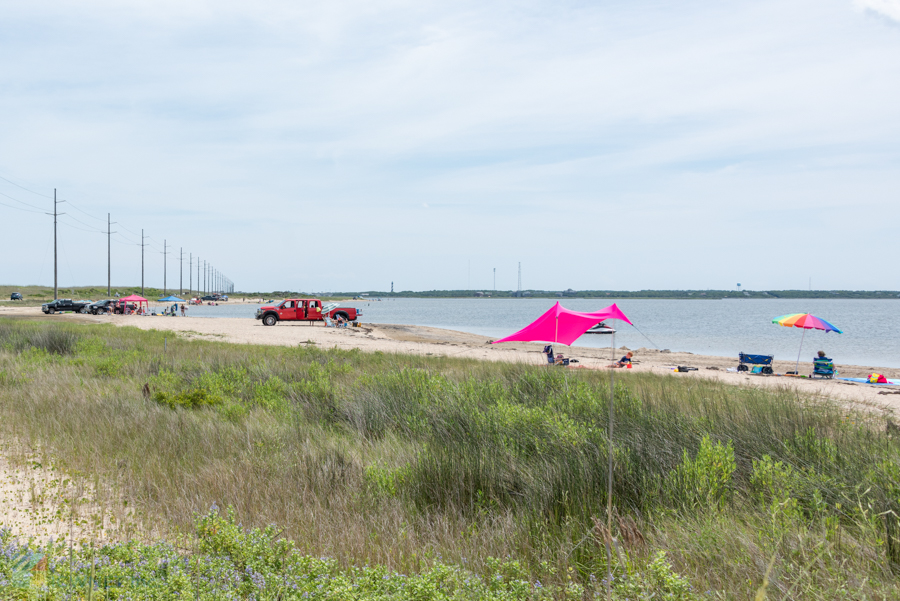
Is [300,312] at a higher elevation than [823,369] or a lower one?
higher

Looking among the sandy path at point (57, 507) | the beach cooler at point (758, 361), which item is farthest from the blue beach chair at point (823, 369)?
the sandy path at point (57, 507)

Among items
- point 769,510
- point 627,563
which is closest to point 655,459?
point 769,510

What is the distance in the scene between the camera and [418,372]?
1093 centimetres

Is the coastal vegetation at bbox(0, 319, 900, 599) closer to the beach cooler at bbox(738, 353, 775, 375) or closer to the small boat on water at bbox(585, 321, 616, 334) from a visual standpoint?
the small boat on water at bbox(585, 321, 616, 334)

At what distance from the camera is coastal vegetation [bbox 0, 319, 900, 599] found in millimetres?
3391

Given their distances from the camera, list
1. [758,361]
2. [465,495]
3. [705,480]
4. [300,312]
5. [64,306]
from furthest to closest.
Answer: [64,306] → [300,312] → [758,361] → [465,495] → [705,480]

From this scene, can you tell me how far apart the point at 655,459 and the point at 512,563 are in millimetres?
2365

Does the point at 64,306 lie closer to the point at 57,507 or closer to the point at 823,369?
the point at 57,507

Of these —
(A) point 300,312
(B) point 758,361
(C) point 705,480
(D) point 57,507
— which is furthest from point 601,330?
(A) point 300,312

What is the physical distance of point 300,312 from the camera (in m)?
44.0

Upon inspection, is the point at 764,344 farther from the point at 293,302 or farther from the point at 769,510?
the point at 769,510

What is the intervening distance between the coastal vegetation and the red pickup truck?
3335 cm

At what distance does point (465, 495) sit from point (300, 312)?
133ft

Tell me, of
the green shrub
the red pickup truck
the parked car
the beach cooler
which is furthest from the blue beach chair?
the parked car
